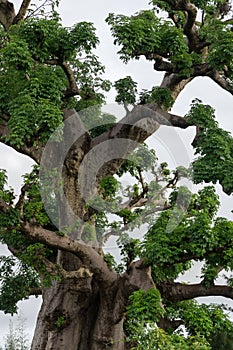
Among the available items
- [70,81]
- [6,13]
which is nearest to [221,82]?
[70,81]

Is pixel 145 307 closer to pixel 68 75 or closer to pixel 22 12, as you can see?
pixel 68 75

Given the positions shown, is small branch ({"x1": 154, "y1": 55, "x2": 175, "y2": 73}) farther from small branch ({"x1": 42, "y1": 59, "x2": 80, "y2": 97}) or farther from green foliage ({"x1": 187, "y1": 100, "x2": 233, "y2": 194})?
small branch ({"x1": 42, "y1": 59, "x2": 80, "y2": 97})

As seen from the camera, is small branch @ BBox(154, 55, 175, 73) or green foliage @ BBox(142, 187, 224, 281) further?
small branch @ BBox(154, 55, 175, 73)

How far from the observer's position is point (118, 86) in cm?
1005

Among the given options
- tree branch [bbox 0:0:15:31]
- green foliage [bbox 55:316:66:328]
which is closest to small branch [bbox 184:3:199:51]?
tree branch [bbox 0:0:15:31]

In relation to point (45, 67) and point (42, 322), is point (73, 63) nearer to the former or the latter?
point (45, 67)

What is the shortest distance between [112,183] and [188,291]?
2.11 metres

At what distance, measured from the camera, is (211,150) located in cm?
888

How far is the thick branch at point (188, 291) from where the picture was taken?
30.4ft

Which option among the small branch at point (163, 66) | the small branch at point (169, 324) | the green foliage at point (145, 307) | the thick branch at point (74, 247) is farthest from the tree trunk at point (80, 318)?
the small branch at point (163, 66)

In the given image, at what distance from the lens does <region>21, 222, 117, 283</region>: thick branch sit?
848cm

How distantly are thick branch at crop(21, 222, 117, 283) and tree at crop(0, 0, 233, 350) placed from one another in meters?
0.02

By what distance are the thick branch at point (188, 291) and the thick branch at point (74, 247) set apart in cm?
83

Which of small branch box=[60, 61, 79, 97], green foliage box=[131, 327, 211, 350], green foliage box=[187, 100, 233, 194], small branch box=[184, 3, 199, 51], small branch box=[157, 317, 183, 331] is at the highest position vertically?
small branch box=[184, 3, 199, 51]
